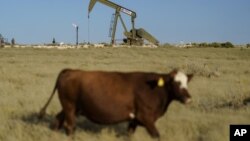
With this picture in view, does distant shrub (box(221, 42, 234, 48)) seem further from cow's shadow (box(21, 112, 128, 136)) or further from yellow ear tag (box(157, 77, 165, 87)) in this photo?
yellow ear tag (box(157, 77, 165, 87))

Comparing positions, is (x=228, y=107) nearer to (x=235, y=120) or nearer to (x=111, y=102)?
(x=235, y=120)

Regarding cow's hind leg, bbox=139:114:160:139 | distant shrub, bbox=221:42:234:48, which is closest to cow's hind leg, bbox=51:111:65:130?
cow's hind leg, bbox=139:114:160:139

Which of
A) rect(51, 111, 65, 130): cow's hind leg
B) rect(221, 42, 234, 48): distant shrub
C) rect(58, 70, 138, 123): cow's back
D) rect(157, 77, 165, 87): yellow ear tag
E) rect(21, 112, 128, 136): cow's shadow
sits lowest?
rect(221, 42, 234, 48): distant shrub

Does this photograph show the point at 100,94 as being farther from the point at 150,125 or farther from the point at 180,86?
the point at 180,86

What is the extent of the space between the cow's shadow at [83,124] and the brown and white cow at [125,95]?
31.2 inches

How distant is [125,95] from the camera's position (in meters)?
10.3

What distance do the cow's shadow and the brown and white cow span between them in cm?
79

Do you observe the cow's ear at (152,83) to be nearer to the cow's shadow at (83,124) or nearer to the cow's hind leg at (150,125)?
the cow's hind leg at (150,125)

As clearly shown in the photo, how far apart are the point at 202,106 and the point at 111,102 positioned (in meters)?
5.15

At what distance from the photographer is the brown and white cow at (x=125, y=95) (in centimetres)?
1011

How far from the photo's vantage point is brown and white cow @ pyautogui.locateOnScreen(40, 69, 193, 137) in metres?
10.1

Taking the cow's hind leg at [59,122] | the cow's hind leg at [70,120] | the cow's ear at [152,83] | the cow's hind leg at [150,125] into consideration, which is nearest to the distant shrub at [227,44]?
the cow's hind leg at [59,122]

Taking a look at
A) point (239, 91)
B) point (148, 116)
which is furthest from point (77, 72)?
point (239, 91)

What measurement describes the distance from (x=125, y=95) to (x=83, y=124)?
2187 mm
